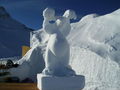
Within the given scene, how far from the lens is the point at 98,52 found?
795 cm

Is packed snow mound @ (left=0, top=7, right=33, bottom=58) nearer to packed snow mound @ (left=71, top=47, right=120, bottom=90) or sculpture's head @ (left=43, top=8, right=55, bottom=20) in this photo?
packed snow mound @ (left=71, top=47, right=120, bottom=90)

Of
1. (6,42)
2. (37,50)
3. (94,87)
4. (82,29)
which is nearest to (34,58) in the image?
(37,50)

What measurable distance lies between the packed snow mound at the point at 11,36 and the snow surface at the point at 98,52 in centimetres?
3382

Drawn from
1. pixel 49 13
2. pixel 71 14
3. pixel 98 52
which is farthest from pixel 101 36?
pixel 49 13

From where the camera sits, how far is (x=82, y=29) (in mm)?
10336

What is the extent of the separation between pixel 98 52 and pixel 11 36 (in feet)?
164

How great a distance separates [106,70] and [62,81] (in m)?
3.53

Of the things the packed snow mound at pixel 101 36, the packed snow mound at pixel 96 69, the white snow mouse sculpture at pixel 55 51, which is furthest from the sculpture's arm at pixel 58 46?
the packed snow mound at pixel 101 36

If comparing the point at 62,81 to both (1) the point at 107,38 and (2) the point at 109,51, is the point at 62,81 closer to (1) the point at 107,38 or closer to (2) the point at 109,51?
(2) the point at 109,51

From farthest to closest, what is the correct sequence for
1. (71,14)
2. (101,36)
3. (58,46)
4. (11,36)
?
(11,36)
(101,36)
(71,14)
(58,46)

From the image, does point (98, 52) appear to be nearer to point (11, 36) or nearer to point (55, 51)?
point (55, 51)

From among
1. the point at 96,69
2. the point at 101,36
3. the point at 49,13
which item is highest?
the point at 101,36

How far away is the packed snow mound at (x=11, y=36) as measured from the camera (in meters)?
46.4

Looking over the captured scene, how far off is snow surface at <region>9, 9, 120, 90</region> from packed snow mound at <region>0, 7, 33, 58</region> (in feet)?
111
